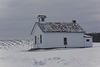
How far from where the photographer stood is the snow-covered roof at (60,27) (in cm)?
3282

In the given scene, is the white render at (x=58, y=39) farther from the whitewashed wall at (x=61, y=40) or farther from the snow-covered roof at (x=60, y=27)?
the snow-covered roof at (x=60, y=27)

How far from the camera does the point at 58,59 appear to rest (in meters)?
14.7

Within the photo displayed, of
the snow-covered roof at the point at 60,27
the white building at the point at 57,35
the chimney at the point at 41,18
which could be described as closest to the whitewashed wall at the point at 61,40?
the white building at the point at 57,35

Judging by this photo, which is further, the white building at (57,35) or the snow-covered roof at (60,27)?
the snow-covered roof at (60,27)

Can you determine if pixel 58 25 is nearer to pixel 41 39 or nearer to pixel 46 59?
pixel 41 39

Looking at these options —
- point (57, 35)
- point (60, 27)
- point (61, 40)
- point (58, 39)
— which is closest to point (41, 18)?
point (60, 27)

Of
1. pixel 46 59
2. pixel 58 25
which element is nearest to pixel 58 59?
pixel 46 59

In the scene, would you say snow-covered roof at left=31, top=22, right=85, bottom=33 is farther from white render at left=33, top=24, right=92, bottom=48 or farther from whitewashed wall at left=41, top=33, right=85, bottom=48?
whitewashed wall at left=41, top=33, right=85, bottom=48

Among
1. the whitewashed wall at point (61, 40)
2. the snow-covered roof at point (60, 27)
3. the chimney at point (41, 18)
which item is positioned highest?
the chimney at point (41, 18)

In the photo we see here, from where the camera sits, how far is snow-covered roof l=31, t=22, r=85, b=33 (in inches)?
1292

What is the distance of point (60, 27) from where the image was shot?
3406cm

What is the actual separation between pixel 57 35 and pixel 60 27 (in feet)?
7.07

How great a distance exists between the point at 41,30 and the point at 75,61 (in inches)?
748

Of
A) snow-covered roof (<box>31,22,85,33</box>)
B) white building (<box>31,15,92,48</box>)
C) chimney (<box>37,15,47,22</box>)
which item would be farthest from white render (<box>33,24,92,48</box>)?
chimney (<box>37,15,47,22</box>)
